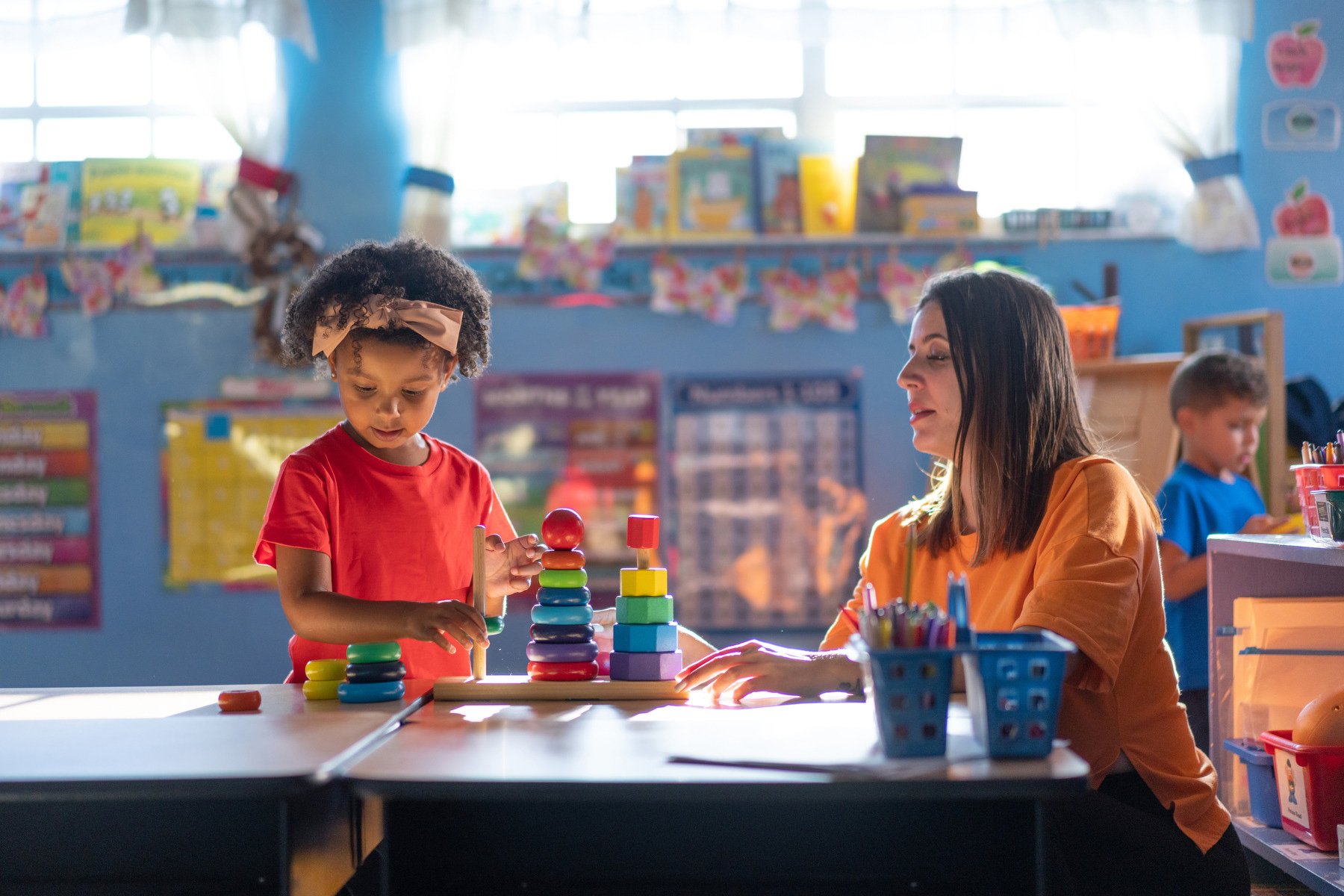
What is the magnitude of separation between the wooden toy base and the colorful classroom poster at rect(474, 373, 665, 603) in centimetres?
256


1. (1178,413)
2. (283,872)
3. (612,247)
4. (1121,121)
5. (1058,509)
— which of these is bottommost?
(283,872)

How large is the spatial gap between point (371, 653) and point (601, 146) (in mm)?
3104

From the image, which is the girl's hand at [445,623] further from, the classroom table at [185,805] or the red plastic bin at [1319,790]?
the red plastic bin at [1319,790]

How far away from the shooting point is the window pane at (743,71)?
168 inches

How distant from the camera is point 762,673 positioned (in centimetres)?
153

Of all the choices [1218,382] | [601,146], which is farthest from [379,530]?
[601,146]

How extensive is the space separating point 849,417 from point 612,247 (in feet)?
3.49

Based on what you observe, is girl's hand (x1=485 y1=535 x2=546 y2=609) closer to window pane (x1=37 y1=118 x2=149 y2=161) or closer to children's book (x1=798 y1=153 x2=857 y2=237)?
children's book (x1=798 y1=153 x2=857 y2=237)

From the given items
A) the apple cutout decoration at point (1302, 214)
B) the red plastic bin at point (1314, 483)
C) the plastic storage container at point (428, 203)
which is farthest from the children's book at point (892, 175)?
the red plastic bin at point (1314, 483)

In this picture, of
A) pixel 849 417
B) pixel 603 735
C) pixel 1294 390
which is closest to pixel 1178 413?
pixel 1294 390

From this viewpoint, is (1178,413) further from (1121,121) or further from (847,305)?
(1121,121)

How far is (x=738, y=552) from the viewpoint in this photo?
4.08 meters

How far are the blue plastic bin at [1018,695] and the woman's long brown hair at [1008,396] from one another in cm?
56

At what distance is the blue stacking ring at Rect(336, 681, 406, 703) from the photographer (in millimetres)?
1519
